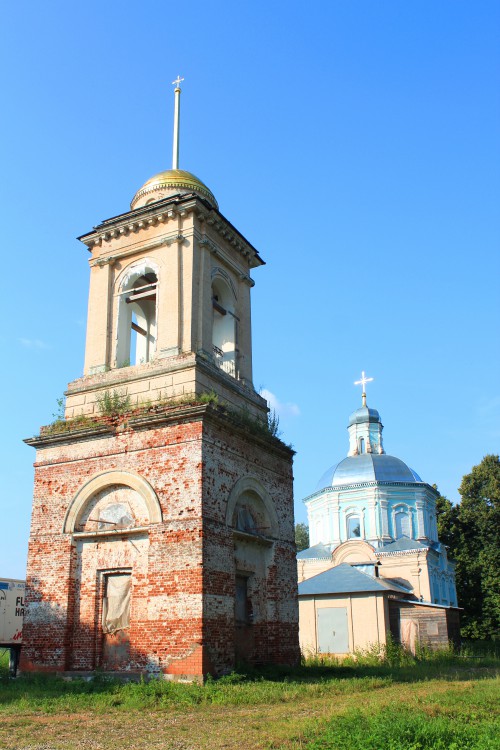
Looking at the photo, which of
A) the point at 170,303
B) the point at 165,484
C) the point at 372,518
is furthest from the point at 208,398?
the point at 372,518

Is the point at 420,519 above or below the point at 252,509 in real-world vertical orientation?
above

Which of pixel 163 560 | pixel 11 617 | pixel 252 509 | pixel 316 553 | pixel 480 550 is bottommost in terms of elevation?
pixel 11 617

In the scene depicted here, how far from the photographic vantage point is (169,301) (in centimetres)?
1408

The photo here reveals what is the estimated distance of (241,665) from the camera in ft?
39.7

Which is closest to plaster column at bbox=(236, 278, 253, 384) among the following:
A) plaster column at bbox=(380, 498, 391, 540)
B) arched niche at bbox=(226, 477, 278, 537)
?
arched niche at bbox=(226, 477, 278, 537)

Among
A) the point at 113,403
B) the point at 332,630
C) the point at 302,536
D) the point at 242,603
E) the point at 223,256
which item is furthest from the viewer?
the point at 302,536

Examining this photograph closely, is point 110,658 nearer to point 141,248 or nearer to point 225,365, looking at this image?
point 225,365


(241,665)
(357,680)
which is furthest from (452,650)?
(241,665)

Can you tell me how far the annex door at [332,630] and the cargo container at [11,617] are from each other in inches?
419

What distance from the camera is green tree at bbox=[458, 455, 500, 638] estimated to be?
3684cm

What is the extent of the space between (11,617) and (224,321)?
A: 8.96 metres

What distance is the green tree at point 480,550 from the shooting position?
36844 millimetres

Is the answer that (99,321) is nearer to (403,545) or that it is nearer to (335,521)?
(403,545)

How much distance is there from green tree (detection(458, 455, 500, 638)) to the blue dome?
484 centimetres
